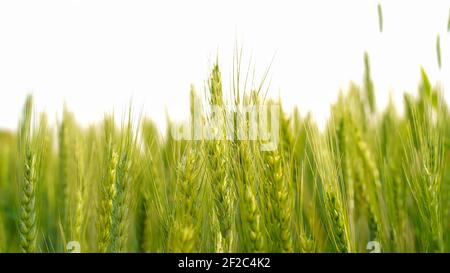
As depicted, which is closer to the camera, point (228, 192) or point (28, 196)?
point (228, 192)

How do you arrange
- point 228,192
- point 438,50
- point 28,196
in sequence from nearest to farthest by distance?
Result: point 228,192, point 28,196, point 438,50

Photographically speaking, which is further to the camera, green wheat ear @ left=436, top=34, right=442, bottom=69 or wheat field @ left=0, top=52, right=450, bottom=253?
green wheat ear @ left=436, top=34, right=442, bottom=69

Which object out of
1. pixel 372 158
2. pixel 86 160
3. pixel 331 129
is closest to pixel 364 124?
pixel 372 158

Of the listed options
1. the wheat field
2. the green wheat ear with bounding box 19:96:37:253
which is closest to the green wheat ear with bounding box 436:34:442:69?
the wheat field

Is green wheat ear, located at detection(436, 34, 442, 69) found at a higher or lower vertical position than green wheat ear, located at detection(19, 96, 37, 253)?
higher

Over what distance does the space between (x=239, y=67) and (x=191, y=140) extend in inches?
7.3

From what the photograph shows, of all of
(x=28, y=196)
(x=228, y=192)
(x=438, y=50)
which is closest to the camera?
(x=228, y=192)

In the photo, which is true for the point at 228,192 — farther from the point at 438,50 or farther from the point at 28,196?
the point at 438,50

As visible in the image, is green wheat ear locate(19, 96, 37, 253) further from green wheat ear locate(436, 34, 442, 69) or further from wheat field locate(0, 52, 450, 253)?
green wheat ear locate(436, 34, 442, 69)

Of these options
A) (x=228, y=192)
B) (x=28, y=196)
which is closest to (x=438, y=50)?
(x=228, y=192)

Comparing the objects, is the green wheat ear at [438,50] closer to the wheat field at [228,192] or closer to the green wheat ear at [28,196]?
the wheat field at [228,192]

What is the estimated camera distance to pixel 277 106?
1113mm
